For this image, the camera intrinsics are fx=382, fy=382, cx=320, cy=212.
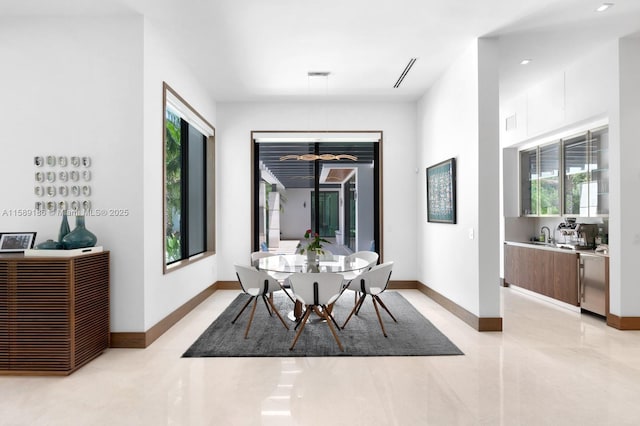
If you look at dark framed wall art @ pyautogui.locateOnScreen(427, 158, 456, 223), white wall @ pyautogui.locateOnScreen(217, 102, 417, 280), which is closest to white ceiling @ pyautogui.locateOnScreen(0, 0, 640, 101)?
white wall @ pyautogui.locateOnScreen(217, 102, 417, 280)

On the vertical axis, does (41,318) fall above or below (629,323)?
above

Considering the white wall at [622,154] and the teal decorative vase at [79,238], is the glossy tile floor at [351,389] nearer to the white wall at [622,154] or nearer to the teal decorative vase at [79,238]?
the white wall at [622,154]

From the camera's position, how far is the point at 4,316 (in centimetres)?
322

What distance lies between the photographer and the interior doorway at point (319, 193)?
704 centimetres

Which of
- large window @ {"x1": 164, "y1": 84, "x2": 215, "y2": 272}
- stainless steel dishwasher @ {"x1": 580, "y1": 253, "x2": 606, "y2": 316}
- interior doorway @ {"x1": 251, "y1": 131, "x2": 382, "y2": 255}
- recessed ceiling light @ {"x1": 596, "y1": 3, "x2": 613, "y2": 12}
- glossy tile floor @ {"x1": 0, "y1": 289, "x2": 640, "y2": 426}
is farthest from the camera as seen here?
interior doorway @ {"x1": 251, "y1": 131, "x2": 382, "y2": 255}

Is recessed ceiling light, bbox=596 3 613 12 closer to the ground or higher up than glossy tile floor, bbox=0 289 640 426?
higher up

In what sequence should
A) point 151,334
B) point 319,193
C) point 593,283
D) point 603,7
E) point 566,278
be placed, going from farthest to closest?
point 319,193 < point 566,278 < point 593,283 < point 151,334 < point 603,7

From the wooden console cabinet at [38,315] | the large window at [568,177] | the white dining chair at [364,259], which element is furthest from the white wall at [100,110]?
the large window at [568,177]

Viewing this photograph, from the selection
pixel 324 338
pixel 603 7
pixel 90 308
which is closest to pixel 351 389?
pixel 324 338

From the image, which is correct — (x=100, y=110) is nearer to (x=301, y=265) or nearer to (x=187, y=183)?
(x=187, y=183)

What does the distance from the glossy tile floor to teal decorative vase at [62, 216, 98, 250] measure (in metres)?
1.07

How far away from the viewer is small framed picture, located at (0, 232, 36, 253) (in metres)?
3.46

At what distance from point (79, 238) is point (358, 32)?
3.48 m

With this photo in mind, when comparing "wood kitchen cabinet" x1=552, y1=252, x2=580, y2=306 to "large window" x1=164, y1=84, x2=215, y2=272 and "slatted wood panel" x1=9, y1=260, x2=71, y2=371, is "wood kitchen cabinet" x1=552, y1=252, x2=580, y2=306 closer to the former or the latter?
"large window" x1=164, y1=84, x2=215, y2=272
